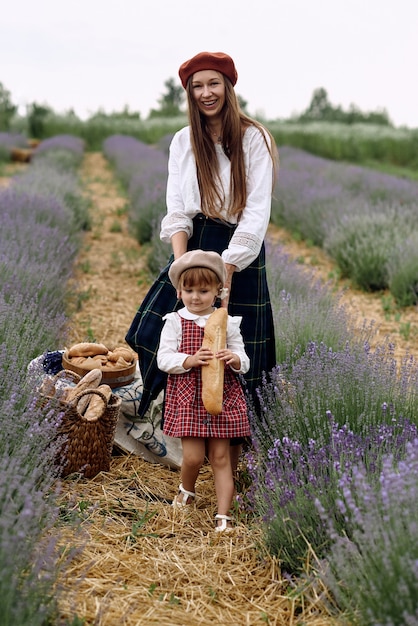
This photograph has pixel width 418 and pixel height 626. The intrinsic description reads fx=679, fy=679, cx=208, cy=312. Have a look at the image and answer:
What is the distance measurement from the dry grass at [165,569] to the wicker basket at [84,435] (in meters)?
0.06

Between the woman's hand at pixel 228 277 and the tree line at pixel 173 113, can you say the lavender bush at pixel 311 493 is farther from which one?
the tree line at pixel 173 113

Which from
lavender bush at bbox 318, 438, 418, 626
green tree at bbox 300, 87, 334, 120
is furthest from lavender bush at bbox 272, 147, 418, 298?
green tree at bbox 300, 87, 334, 120

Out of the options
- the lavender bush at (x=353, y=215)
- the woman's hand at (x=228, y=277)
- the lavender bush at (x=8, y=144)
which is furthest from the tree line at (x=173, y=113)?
the woman's hand at (x=228, y=277)

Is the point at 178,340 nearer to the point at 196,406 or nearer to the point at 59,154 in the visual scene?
the point at 196,406

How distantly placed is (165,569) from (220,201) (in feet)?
4.68

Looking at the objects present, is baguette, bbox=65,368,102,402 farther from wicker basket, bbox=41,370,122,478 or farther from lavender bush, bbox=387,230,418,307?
lavender bush, bbox=387,230,418,307

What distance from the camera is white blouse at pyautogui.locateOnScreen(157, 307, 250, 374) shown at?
8.28 ft

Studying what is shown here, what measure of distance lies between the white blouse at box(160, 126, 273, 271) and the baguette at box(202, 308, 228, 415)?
32 centimetres

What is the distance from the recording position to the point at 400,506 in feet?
5.78

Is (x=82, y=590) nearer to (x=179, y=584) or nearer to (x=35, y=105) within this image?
(x=179, y=584)

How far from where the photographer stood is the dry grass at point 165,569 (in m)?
1.91

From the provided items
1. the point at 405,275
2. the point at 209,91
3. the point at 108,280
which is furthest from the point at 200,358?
the point at 108,280

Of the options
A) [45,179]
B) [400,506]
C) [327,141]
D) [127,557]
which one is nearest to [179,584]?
[127,557]

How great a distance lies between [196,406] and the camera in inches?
99.5
